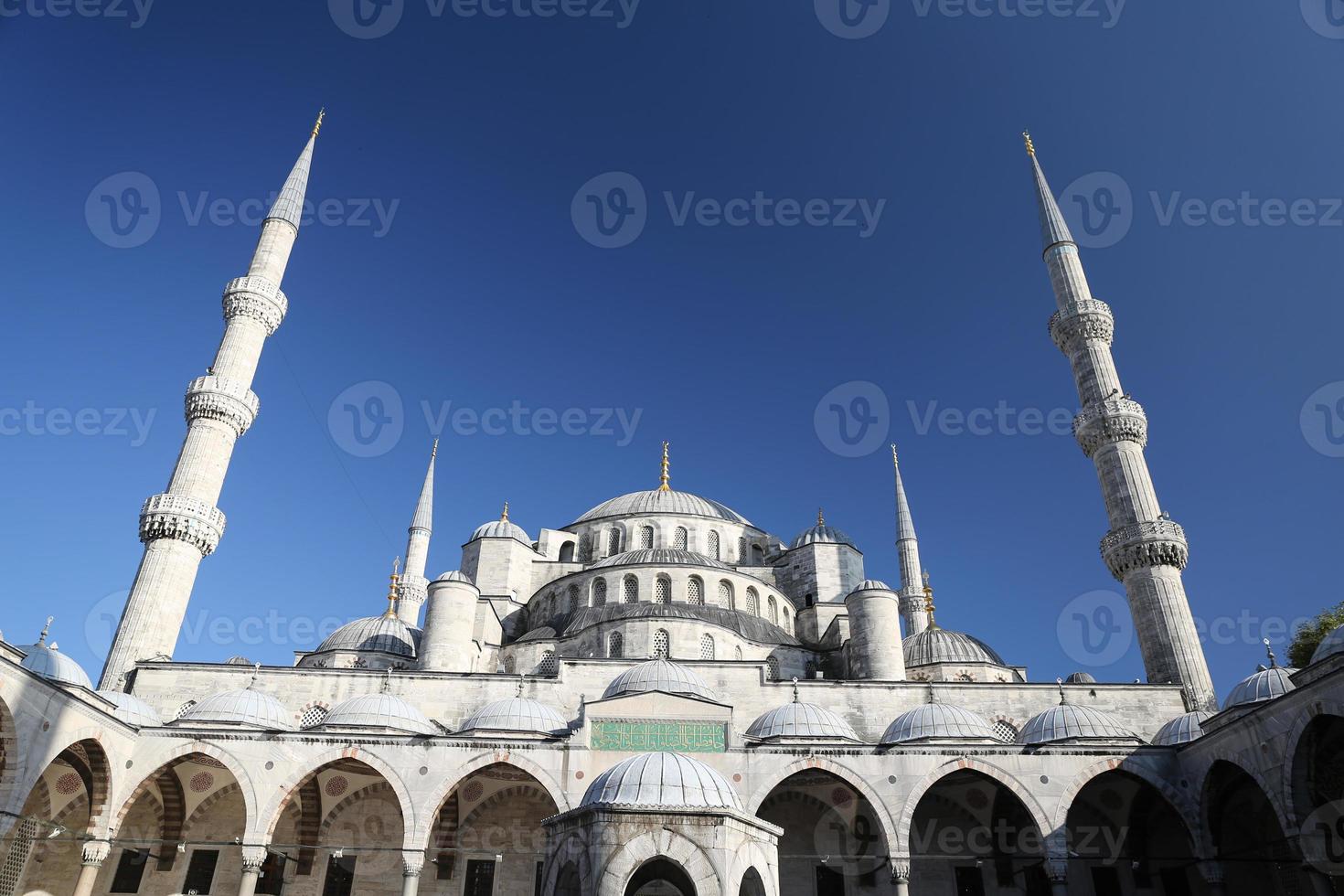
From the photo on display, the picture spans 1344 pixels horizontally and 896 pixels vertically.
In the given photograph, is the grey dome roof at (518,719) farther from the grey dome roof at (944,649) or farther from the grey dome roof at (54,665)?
the grey dome roof at (944,649)

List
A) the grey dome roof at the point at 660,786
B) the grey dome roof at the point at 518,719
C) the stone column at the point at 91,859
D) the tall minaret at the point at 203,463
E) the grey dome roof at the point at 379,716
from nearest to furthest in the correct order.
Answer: the grey dome roof at the point at 660,786
the stone column at the point at 91,859
the grey dome roof at the point at 379,716
the grey dome roof at the point at 518,719
the tall minaret at the point at 203,463

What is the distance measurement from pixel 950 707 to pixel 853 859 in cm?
392

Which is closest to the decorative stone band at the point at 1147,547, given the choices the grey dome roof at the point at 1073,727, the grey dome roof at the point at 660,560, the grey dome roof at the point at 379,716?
the grey dome roof at the point at 1073,727

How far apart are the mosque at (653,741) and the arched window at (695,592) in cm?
7

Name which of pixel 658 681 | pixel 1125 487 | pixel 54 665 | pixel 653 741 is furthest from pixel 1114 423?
pixel 54 665

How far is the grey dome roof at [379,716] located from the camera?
17344 mm

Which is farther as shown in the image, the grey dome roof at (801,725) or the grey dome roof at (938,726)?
the grey dome roof at (801,725)

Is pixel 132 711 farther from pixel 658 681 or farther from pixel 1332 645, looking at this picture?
pixel 1332 645

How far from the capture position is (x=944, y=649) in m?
24.7

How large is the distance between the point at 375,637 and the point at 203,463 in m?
6.67

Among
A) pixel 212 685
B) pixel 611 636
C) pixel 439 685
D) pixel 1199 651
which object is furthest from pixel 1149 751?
pixel 212 685

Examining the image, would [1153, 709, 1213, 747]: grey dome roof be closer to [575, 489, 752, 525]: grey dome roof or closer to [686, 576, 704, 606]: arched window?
[686, 576, 704, 606]: arched window

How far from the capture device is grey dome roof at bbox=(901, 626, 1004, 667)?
80.2 feet

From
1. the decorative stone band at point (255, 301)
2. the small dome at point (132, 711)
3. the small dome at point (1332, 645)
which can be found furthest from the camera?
the decorative stone band at point (255, 301)
